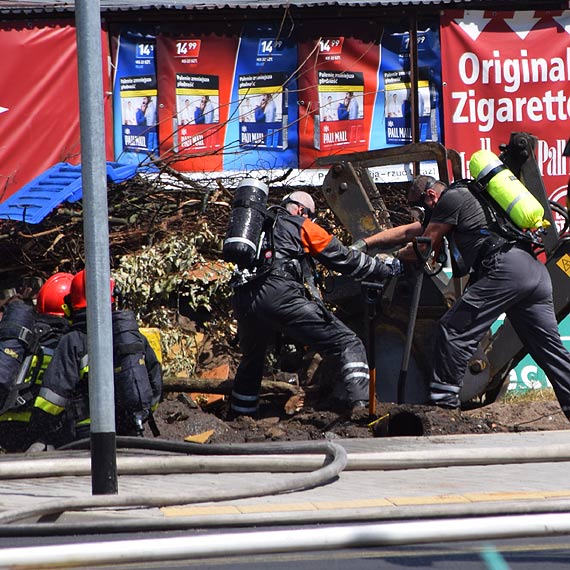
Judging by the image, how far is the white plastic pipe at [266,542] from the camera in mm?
3645

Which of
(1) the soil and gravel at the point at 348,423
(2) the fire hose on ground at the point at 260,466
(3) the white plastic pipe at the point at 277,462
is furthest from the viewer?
(1) the soil and gravel at the point at 348,423

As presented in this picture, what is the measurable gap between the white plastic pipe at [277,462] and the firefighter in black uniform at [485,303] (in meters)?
1.53

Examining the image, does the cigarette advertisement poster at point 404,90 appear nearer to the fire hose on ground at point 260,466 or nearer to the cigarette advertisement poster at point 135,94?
the cigarette advertisement poster at point 135,94

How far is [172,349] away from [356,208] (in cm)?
217

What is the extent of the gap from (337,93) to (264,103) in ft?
2.44

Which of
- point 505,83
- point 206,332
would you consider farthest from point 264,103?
point 206,332

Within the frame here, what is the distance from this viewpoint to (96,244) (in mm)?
5930

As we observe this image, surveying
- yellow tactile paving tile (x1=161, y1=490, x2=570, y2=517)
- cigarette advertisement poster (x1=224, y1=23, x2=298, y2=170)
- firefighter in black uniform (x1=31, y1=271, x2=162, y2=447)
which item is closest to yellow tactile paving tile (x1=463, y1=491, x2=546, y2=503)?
yellow tactile paving tile (x1=161, y1=490, x2=570, y2=517)

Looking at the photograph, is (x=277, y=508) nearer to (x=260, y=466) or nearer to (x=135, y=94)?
(x=260, y=466)

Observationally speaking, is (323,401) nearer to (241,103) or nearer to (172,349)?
(172,349)

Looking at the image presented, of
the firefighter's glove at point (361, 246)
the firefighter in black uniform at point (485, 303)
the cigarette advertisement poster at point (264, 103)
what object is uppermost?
the cigarette advertisement poster at point (264, 103)

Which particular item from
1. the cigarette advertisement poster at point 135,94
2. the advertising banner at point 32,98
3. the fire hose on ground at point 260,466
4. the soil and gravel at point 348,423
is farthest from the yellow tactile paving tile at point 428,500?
the advertising banner at point 32,98

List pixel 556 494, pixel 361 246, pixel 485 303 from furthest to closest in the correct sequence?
pixel 361 246 → pixel 485 303 → pixel 556 494

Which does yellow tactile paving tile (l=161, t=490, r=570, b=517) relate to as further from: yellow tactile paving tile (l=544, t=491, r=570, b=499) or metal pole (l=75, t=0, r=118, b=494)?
metal pole (l=75, t=0, r=118, b=494)
